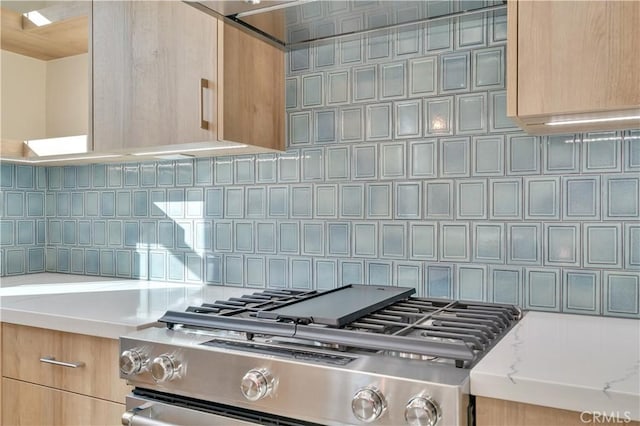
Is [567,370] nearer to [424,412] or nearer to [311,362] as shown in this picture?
[424,412]

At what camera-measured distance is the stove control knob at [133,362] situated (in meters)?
1.27

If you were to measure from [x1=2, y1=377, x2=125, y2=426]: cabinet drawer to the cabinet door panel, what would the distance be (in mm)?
1316

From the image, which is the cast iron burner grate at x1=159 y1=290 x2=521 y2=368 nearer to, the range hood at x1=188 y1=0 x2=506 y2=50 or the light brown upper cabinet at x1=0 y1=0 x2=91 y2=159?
the range hood at x1=188 y1=0 x2=506 y2=50

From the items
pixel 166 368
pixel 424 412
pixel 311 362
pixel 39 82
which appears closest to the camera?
pixel 424 412

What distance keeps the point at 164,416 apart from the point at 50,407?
516 mm

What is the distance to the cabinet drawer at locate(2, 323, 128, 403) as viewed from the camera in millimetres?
1429

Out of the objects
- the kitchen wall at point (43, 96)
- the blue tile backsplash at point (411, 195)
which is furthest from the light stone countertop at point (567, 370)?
the kitchen wall at point (43, 96)

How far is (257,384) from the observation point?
109 centimetres

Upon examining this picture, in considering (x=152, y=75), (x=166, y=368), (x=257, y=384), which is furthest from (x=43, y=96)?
(x=257, y=384)

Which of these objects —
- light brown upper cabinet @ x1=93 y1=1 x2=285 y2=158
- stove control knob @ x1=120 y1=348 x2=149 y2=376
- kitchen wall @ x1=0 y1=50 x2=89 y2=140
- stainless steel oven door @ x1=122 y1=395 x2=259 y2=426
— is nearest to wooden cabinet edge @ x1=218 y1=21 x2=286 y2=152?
light brown upper cabinet @ x1=93 y1=1 x2=285 y2=158

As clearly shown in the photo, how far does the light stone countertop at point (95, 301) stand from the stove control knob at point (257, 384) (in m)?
0.42

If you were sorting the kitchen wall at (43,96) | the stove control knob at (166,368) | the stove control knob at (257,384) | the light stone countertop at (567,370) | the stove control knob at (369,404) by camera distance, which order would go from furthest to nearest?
the kitchen wall at (43,96) → the stove control knob at (166,368) → the stove control knob at (257,384) → the stove control knob at (369,404) → the light stone countertop at (567,370)

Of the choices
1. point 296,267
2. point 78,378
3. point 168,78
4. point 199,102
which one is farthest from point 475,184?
point 78,378

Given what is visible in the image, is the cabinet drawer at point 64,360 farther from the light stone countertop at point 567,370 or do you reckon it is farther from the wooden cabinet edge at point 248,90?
the light stone countertop at point 567,370
